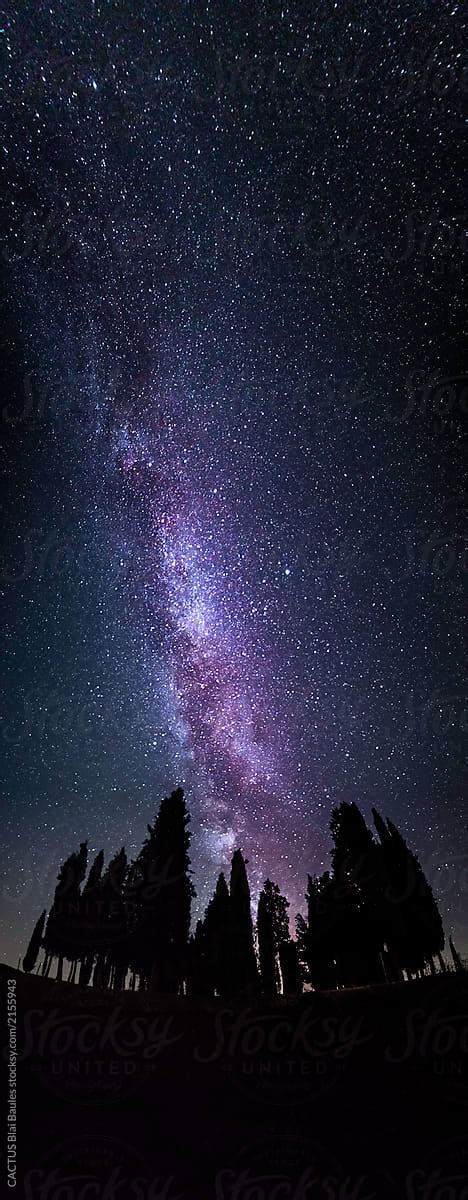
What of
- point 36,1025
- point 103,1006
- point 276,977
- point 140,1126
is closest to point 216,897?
point 276,977

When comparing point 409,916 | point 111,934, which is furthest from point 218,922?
point 409,916

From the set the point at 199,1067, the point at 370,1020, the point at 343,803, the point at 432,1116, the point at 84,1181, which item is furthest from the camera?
the point at 343,803

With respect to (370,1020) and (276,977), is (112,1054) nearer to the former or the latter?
(370,1020)

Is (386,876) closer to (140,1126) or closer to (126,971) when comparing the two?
(126,971)

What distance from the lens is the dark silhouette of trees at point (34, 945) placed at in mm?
39469

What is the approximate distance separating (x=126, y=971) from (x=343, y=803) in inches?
880

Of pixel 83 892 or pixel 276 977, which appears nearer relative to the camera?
pixel 83 892

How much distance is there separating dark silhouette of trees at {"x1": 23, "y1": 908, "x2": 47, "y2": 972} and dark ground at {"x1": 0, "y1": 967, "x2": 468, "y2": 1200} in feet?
96.1

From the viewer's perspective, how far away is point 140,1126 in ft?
32.5

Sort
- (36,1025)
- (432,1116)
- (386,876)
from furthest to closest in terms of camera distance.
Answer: (386,876)
(36,1025)
(432,1116)

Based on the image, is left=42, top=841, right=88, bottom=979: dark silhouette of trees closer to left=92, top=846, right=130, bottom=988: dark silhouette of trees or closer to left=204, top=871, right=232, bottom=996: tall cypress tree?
left=92, top=846, right=130, bottom=988: dark silhouette of trees

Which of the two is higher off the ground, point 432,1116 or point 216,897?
point 216,897

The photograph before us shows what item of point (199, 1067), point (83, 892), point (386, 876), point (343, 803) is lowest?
point (199, 1067)

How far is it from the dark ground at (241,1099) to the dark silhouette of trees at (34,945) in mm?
29292
